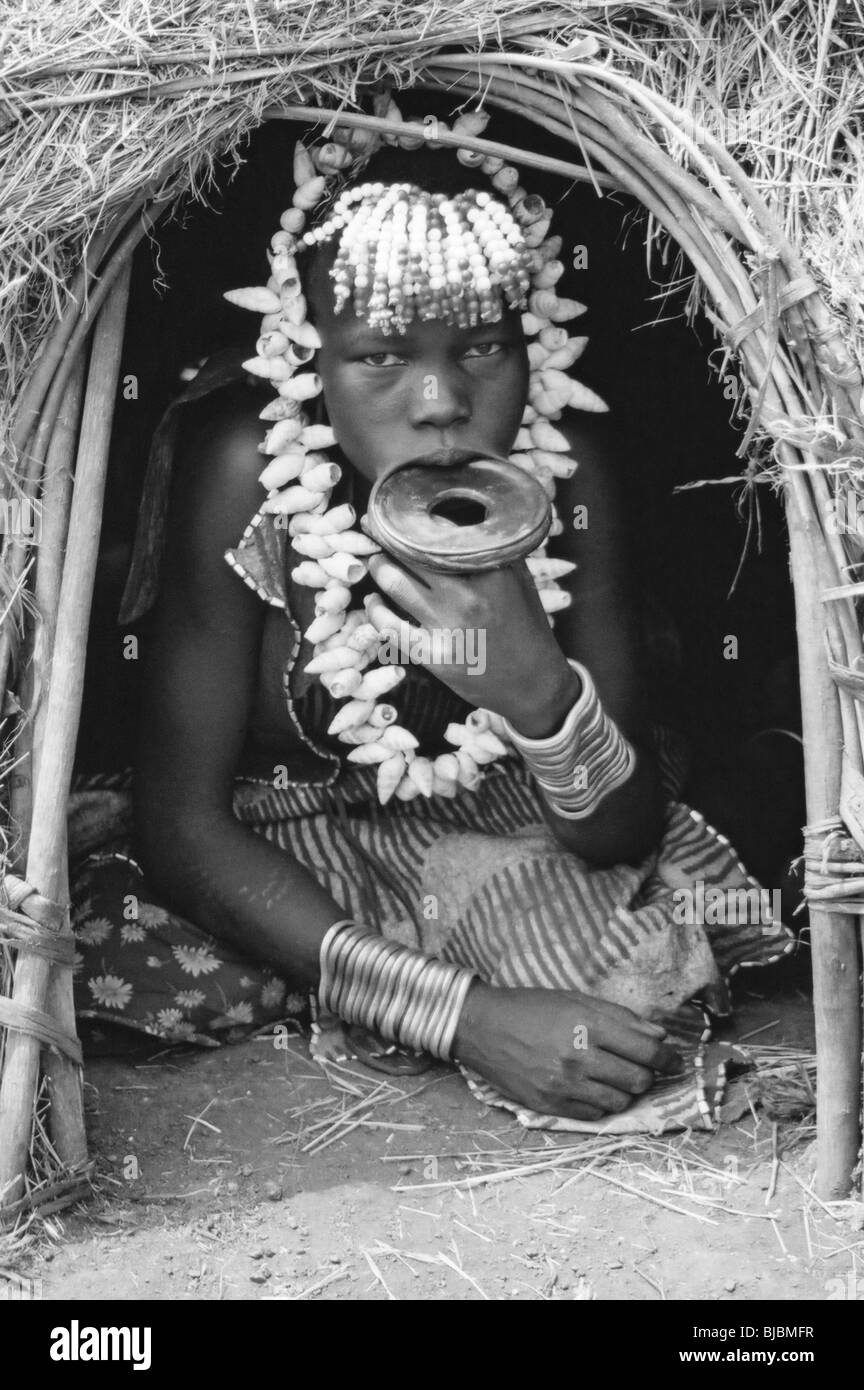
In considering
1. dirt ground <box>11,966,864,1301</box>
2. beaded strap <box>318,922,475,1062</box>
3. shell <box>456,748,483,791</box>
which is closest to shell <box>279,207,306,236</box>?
shell <box>456,748,483,791</box>

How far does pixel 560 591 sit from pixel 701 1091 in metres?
0.98

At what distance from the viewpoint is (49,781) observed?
2.77m

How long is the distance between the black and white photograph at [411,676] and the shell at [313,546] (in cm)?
4

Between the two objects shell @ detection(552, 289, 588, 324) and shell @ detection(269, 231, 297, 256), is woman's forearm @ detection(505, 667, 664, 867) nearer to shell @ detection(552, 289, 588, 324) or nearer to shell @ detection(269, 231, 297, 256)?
shell @ detection(552, 289, 588, 324)

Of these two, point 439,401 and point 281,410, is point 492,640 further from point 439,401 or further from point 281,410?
point 281,410

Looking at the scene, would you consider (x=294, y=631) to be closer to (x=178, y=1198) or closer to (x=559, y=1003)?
(x=559, y=1003)

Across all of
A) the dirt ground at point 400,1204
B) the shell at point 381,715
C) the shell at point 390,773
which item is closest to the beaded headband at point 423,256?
the shell at point 381,715

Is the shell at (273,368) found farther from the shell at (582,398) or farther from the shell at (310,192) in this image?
the shell at (582,398)

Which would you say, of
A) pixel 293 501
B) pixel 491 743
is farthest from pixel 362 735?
A: pixel 293 501

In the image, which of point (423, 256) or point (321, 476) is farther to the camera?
point (321, 476)

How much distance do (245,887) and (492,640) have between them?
31.6 inches

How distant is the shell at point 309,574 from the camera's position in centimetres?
320

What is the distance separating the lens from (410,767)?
132 inches

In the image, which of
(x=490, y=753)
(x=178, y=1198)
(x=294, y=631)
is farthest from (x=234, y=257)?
(x=178, y=1198)
